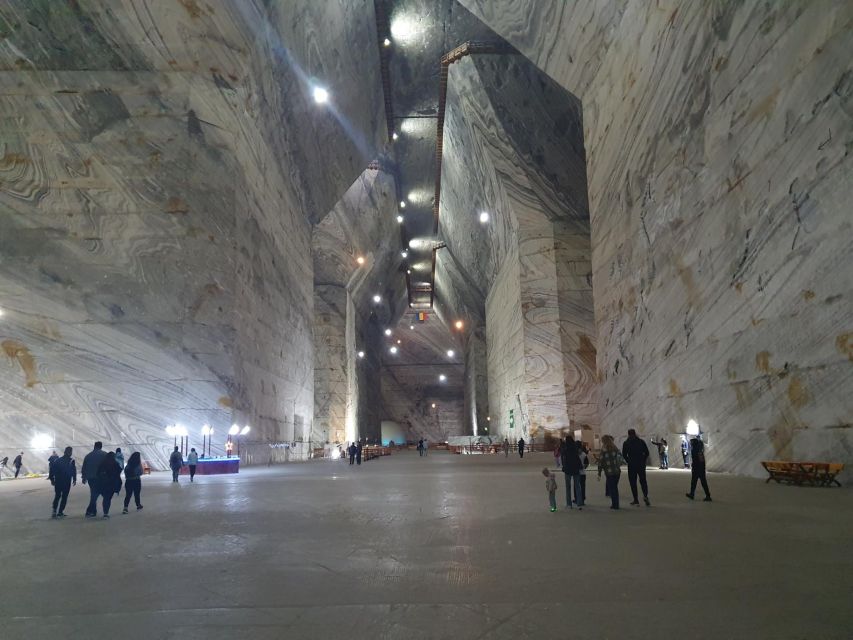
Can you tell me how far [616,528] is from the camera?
19.3 feet

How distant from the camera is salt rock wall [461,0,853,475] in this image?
8.60 m

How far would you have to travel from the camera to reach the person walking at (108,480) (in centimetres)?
770

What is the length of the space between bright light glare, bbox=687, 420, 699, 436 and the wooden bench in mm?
3029

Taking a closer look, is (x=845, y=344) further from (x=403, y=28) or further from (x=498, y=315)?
(x=498, y=315)

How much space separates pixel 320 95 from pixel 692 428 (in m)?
19.1

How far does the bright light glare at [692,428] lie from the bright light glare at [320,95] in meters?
18.8

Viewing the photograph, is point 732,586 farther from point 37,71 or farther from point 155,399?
point 37,71

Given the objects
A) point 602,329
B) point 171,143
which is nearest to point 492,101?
point 602,329

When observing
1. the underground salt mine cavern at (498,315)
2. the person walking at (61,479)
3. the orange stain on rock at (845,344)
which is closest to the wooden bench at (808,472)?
the underground salt mine cavern at (498,315)

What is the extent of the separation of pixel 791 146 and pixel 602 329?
32.0 feet

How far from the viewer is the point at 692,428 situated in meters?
12.6

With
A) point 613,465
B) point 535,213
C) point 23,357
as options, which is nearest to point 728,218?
point 613,465

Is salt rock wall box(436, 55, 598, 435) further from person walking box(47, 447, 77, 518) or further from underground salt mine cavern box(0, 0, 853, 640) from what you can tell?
person walking box(47, 447, 77, 518)

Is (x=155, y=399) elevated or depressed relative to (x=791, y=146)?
depressed
